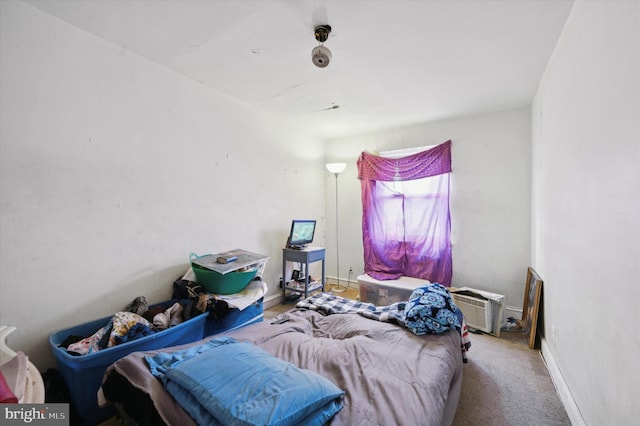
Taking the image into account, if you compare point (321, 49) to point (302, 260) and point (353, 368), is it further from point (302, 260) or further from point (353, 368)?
point (302, 260)

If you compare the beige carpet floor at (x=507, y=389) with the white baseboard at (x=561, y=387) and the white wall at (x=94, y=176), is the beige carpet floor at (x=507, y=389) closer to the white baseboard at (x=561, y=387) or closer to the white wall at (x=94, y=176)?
the white baseboard at (x=561, y=387)

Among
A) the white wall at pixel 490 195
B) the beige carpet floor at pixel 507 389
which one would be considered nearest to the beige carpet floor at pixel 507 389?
the beige carpet floor at pixel 507 389

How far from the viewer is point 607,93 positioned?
1.10 m

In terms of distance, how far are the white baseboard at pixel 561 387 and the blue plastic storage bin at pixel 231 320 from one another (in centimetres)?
219

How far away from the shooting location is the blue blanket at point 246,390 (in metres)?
0.83

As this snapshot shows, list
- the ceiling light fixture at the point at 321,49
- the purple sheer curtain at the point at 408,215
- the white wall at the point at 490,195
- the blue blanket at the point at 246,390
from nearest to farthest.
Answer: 1. the blue blanket at the point at 246,390
2. the ceiling light fixture at the point at 321,49
3. the white wall at the point at 490,195
4. the purple sheer curtain at the point at 408,215

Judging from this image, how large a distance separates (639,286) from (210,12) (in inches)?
93.9

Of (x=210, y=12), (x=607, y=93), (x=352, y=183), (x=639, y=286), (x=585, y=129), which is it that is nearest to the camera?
(x=639, y=286)

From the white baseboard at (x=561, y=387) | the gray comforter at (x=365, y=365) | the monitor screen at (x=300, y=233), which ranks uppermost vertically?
the monitor screen at (x=300, y=233)

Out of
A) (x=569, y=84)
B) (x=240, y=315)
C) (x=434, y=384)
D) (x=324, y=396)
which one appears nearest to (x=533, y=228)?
(x=569, y=84)

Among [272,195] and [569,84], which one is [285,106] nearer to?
[272,195]

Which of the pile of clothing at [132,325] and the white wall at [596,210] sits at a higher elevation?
the white wall at [596,210]

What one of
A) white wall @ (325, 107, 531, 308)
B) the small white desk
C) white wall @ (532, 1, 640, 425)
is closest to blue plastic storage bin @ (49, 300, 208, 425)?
the small white desk

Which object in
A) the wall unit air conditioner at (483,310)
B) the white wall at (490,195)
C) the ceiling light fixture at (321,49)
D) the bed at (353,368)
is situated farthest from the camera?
the white wall at (490,195)
